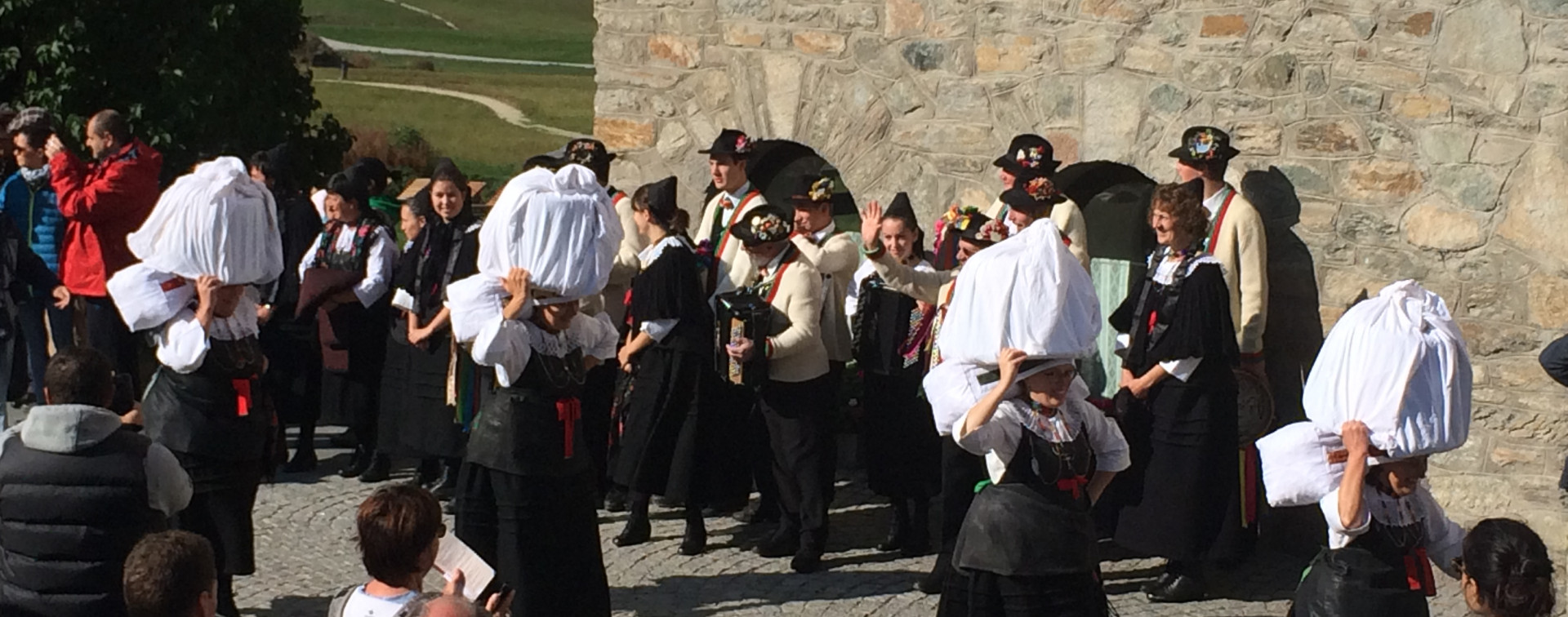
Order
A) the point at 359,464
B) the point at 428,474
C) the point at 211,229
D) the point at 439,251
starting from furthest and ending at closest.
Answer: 1. the point at 359,464
2. the point at 428,474
3. the point at 439,251
4. the point at 211,229

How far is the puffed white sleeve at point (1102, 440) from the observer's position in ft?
19.8

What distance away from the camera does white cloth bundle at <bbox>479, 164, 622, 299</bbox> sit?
264 inches

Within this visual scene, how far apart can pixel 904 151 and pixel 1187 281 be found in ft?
8.75

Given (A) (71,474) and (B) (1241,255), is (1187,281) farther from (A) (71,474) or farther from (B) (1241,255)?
(A) (71,474)

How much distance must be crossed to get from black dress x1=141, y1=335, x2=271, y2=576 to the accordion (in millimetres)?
2047

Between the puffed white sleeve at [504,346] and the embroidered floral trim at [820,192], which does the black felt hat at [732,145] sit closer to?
the embroidered floral trim at [820,192]

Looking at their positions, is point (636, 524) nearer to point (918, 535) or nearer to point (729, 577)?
point (729, 577)

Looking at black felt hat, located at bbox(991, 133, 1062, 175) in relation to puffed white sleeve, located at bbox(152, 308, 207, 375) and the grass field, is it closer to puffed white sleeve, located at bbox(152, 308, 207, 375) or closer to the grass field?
puffed white sleeve, located at bbox(152, 308, 207, 375)

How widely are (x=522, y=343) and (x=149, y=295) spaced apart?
59.4 inches

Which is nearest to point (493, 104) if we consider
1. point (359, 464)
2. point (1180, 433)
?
point (359, 464)

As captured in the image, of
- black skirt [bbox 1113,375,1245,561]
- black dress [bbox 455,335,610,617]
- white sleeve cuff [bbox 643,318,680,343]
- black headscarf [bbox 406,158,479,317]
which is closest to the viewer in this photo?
black dress [bbox 455,335,610,617]

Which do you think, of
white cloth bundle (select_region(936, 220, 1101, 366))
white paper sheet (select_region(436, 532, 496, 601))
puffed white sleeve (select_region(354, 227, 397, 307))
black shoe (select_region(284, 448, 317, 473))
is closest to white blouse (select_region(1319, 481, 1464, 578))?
white cloth bundle (select_region(936, 220, 1101, 366))

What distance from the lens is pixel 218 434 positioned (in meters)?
7.21

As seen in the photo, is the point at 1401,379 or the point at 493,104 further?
the point at 493,104
